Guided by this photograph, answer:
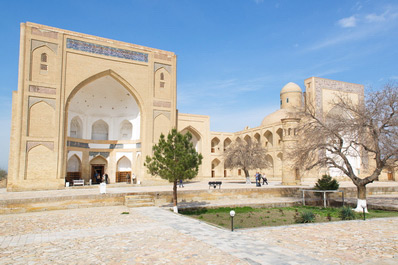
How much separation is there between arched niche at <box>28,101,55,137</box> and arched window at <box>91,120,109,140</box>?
6.93 meters

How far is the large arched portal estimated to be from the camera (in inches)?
920

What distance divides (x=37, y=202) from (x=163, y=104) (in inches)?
512

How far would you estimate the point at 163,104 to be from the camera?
2252 centimetres

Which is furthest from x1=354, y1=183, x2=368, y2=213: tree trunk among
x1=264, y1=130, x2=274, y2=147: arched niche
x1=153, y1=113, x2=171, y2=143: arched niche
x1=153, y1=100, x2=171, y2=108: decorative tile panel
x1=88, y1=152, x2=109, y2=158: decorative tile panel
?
x1=264, y1=130, x2=274, y2=147: arched niche

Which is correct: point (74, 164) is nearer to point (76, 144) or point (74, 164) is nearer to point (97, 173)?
point (76, 144)

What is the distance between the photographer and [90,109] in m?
24.8

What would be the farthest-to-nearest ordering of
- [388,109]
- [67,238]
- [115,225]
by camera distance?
[388,109], [115,225], [67,238]

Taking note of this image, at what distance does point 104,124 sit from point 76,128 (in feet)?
7.81

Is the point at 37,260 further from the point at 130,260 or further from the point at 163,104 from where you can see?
the point at 163,104

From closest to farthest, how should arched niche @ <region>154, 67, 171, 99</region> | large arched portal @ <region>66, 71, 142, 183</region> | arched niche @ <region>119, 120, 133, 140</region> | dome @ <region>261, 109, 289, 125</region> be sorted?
arched niche @ <region>154, 67, 171, 99</region>
large arched portal @ <region>66, 71, 142, 183</region>
arched niche @ <region>119, 120, 133, 140</region>
dome @ <region>261, 109, 289, 125</region>

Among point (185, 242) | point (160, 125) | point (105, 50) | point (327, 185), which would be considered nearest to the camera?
point (185, 242)

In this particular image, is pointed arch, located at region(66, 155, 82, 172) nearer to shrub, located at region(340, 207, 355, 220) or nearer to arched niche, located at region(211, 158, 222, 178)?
arched niche, located at region(211, 158, 222, 178)

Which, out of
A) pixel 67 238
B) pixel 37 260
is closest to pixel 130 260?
pixel 37 260

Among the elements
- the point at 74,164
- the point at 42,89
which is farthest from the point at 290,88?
the point at 42,89
